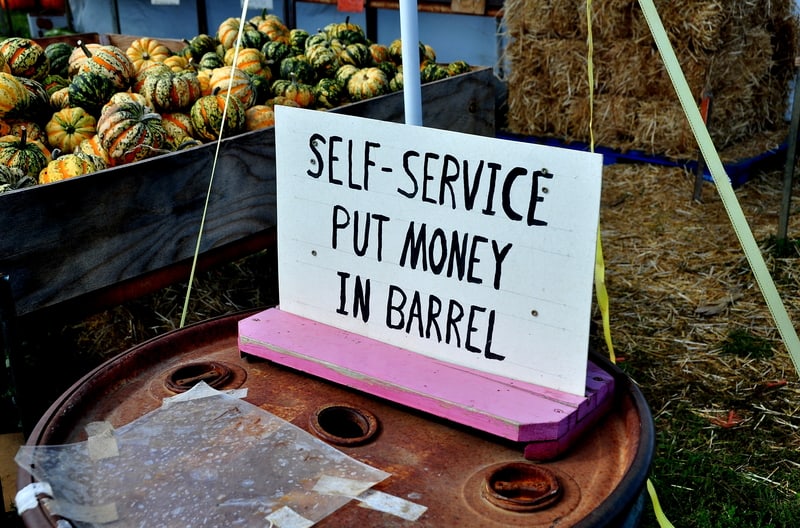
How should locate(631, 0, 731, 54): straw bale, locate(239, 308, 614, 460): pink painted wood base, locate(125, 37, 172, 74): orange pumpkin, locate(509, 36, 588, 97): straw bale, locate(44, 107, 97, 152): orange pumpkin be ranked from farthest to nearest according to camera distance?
locate(509, 36, 588, 97): straw bale → locate(631, 0, 731, 54): straw bale → locate(125, 37, 172, 74): orange pumpkin → locate(44, 107, 97, 152): orange pumpkin → locate(239, 308, 614, 460): pink painted wood base

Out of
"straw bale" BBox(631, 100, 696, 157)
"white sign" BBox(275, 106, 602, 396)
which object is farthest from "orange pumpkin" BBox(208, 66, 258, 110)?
"straw bale" BBox(631, 100, 696, 157)

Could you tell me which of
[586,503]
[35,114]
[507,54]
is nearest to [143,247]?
[35,114]

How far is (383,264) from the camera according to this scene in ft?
5.42

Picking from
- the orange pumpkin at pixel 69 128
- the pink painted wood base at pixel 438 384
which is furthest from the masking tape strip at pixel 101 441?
the orange pumpkin at pixel 69 128

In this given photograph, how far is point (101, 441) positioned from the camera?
1419 mm

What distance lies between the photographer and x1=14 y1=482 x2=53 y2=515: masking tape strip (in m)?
1.19

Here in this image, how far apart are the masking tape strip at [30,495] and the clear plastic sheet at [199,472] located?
2 cm

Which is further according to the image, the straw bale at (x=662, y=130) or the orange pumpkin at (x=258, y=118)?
the straw bale at (x=662, y=130)

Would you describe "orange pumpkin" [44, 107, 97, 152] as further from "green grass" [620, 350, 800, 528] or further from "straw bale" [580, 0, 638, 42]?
"straw bale" [580, 0, 638, 42]

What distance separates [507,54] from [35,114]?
4.96m

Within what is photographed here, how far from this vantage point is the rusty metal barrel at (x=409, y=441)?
1.24m

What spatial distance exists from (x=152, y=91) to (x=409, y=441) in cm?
241

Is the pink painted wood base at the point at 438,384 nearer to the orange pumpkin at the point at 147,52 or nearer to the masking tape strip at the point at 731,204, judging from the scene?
the masking tape strip at the point at 731,204

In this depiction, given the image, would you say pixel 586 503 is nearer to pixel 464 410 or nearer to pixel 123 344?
pixel 464 410
